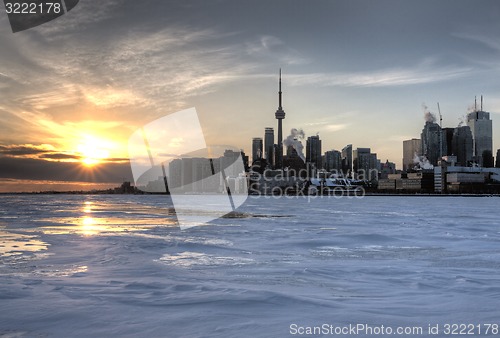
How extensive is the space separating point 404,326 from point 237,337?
3.06 m

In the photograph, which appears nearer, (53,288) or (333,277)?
(53,288)

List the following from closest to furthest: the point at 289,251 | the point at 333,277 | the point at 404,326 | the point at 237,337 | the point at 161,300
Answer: the point at 237,337 → the point at 404,326 → the point at 161,300 → the point at 333,277 → the point at 289,251

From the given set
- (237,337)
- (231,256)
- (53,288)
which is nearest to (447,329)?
(237,337)

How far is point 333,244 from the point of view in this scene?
2325 centimetres

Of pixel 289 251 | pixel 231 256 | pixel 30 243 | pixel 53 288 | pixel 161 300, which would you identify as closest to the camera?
pixel 161 300

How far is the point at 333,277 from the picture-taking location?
1371cm

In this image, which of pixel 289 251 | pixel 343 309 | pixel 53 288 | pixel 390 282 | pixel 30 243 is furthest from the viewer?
pixel 30 243

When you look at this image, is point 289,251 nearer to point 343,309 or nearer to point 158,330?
point 343,309

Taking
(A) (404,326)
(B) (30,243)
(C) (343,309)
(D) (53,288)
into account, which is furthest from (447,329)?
(B) (30,243)

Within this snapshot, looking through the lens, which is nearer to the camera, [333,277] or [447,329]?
[447,329]

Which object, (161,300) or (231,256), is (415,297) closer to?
(161,300)

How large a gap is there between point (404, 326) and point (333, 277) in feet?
17.2

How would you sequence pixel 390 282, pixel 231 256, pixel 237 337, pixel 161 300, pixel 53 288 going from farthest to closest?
1. pixel 231 256
2. pixel 390 282
3. pixel 53 288
4. pixel 161 300
5. pixel 237 337

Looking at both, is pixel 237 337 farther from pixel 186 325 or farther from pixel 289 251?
pixel 289 251
